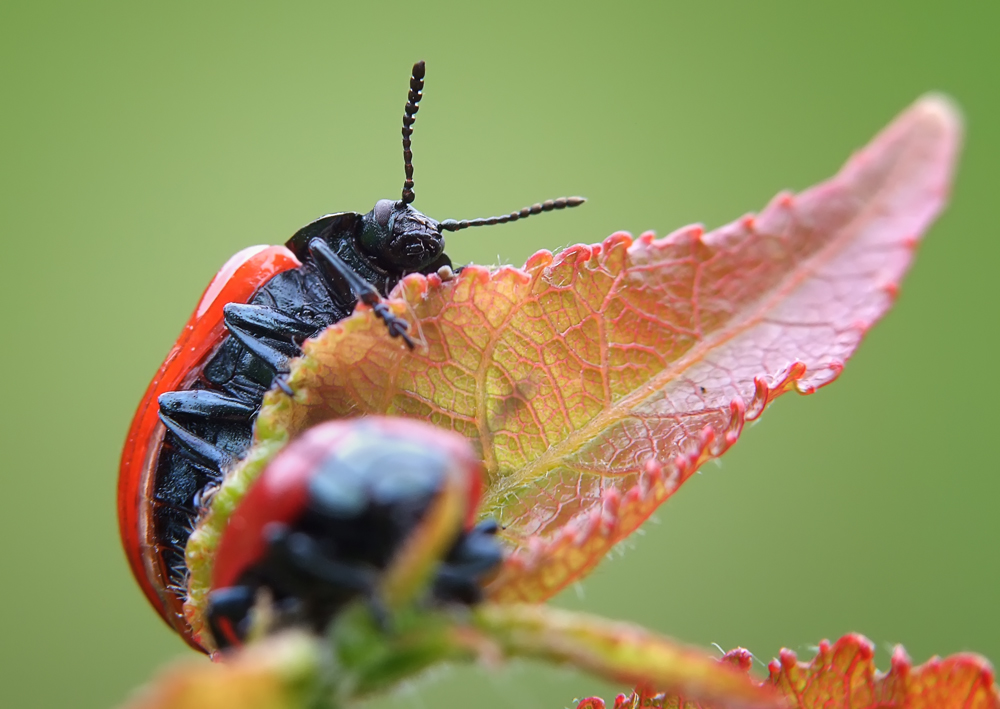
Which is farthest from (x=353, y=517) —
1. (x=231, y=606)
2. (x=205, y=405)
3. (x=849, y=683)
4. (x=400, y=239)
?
(x=400, y=239)

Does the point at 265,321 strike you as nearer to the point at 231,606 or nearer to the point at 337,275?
the point at 337,275

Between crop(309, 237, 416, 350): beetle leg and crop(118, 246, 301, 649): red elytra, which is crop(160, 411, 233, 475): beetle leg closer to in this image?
crop(118, 246, 301, 649): red elytra

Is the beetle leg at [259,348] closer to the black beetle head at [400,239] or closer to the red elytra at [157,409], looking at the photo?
the red elytra at [157,409]

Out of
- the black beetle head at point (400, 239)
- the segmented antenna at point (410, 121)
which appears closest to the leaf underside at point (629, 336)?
the black beetle head at point (400, 239)

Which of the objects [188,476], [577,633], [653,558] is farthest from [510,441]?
[653,558]

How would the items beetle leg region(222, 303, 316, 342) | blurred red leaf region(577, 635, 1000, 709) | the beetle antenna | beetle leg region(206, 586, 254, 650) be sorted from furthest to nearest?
the beetle antenna → beetle leg region(222, 303, 316, 342) → blurred red leaf region(577, 635, 1000, 709) → beetle leg region(206, 586, 254, 650)

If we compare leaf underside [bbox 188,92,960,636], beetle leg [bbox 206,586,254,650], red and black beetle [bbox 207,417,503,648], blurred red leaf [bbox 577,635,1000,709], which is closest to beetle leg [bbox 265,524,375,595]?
red and black beetle [bbox 207,417,503,648]
